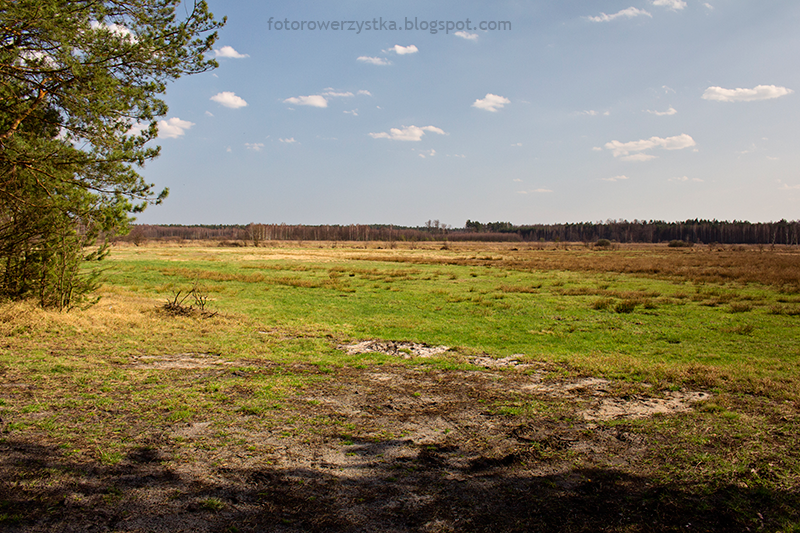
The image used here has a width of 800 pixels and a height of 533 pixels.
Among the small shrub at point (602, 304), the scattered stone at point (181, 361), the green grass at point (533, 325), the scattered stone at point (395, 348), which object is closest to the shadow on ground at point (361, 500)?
the scattered stone at point (181, 361)

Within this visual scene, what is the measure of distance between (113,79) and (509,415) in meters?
9.91

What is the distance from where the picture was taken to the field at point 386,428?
3727 millimetres

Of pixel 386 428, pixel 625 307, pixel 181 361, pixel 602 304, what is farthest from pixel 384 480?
pixel 602 304

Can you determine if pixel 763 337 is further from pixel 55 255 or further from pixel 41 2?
pixel 55 255

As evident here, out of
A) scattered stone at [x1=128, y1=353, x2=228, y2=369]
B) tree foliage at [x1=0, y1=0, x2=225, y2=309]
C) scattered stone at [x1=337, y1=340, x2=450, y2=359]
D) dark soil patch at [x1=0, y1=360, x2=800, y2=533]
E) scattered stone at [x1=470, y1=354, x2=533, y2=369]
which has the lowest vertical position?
scattered stone at [x1=337, y1=340, x2=450, y2=359]

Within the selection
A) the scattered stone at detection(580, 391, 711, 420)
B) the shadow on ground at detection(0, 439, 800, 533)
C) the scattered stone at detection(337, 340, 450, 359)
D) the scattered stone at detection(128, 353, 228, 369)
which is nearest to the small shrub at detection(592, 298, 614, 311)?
the scattered stone at detection(337, 340, 450, 359)

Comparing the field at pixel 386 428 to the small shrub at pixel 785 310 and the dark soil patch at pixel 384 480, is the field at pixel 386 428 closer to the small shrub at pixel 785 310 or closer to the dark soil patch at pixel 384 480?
the dark soil patch at pixel 384 480

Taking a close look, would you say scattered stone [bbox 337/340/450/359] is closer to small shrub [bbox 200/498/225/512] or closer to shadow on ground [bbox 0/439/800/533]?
shadow on ground [bbox 0/439/800/533]

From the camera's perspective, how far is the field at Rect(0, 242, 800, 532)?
373 centimetres

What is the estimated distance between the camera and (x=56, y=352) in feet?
29.5

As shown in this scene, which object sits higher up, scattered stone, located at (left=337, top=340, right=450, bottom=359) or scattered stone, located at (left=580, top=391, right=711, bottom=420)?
scattered stone, located at (left=580, top=391, right=711, bottom=420)

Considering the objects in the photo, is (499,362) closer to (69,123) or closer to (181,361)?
(181,361)

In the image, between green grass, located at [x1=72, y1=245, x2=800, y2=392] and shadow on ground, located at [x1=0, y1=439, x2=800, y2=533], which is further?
green grass, located at [x1=72, y1=245, x2=800, y2=392]

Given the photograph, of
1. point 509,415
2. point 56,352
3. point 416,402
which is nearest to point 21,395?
point 56,352
